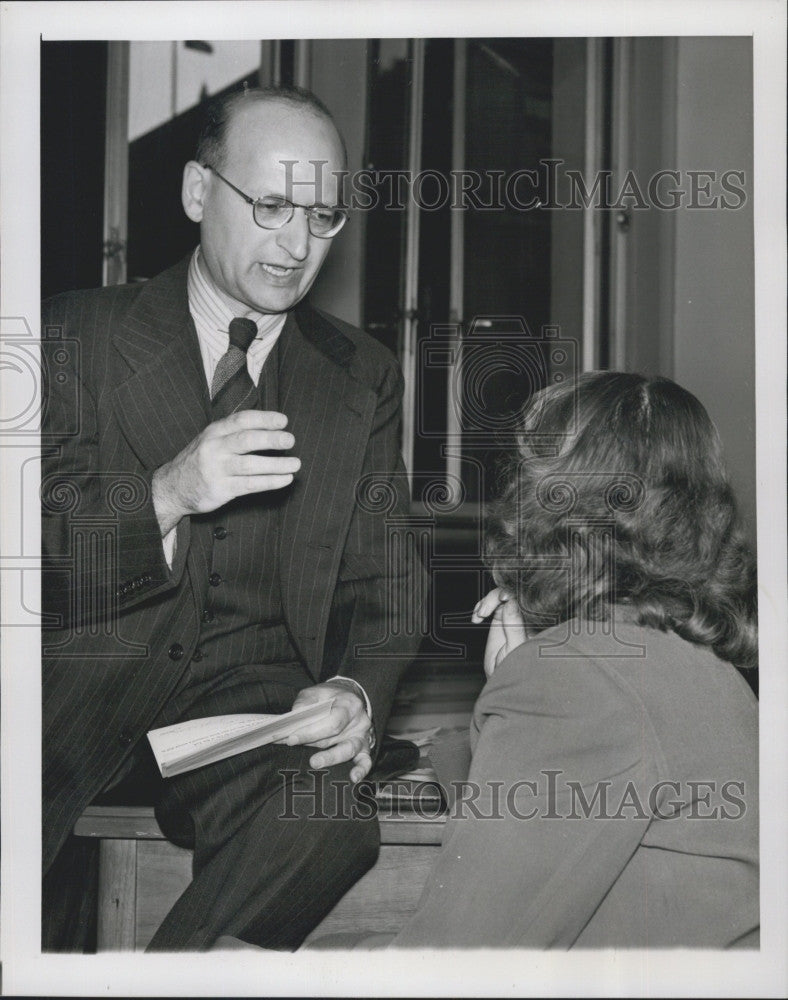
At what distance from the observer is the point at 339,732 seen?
1.45m

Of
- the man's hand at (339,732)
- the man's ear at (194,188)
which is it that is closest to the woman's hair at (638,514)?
the man's hand at (339,732)

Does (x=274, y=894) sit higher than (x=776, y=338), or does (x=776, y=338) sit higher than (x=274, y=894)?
(x=776, y=338)

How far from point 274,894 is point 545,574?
585 millimetres

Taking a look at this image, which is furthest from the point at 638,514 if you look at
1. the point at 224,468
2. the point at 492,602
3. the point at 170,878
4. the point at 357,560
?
the point at 170,878

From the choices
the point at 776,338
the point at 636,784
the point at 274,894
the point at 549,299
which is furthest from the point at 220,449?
the point at 549,299

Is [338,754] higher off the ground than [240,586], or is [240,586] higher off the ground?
[240,586]

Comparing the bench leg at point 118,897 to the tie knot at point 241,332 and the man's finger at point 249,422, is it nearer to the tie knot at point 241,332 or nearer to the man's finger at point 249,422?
the man's finger at point 249,422

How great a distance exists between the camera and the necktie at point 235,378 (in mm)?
1543

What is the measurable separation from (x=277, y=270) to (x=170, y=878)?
95cm

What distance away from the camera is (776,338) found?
4.85 ft

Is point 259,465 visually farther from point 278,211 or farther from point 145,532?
point 278,211

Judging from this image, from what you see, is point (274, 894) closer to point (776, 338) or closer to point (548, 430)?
point (548, 430)

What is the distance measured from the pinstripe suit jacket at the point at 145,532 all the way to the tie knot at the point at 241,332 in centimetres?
6

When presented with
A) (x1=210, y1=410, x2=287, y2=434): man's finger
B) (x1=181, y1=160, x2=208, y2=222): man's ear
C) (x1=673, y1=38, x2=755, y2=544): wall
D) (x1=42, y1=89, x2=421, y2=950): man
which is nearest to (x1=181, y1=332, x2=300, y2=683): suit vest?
(x1=42, y1=89, x2=421, y2=950): man
